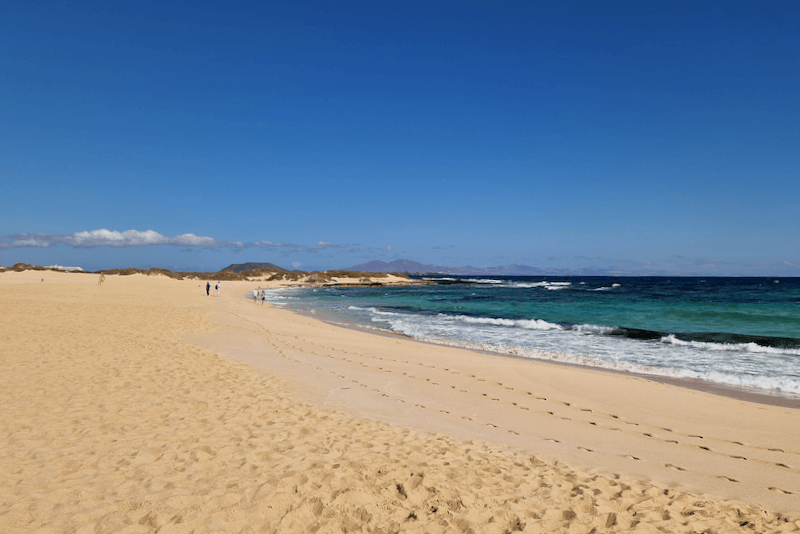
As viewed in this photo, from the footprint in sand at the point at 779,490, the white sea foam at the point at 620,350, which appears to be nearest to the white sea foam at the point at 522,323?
the white sea foam at the point at 620,350

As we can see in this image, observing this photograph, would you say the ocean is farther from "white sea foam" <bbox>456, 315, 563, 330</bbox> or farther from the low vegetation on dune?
the low vegetation on dune

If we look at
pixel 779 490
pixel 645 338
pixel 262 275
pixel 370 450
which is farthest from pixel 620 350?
pixel 262 275

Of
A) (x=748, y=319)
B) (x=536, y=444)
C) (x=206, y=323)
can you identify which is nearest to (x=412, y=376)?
(x=536, y=444)

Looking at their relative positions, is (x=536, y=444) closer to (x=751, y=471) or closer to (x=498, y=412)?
(x=498, y=412)

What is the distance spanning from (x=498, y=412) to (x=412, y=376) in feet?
9.50

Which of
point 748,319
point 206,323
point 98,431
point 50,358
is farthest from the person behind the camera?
point 748,319

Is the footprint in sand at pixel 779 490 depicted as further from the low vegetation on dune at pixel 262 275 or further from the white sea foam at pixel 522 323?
the low vegetation on dune at pixel 262 275

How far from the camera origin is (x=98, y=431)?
5672 mm

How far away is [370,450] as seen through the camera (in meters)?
5.41

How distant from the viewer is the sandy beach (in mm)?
3914

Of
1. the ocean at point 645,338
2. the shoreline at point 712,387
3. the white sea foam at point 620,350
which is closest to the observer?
the shoreline at point 712,387

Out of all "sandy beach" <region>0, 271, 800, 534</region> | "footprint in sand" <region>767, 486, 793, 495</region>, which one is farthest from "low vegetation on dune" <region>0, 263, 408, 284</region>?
"footprint in sand" <region>767, 486, 793, 495</region>

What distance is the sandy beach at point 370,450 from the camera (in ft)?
12.8

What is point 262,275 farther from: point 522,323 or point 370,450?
point 370,450
